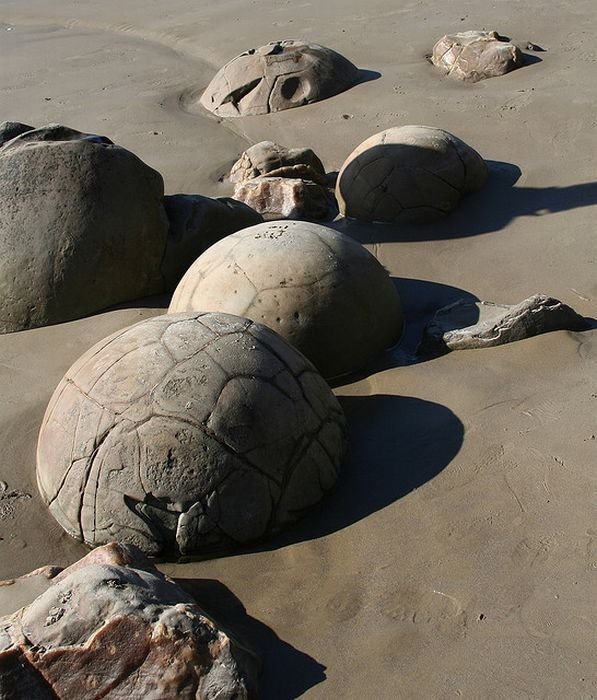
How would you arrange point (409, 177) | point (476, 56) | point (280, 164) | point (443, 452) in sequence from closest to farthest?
point (443, 452), point (409, 177), point (280, 164), point (476, 56)

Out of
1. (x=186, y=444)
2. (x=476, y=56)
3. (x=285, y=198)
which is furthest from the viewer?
(x=476, y=56)

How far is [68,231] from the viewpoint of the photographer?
19.9ft

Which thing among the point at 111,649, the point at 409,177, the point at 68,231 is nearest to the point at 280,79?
the point at 409,177

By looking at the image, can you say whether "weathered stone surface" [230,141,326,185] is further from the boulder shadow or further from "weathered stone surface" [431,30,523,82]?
the boulder shadow

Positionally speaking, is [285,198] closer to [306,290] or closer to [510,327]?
[306,290]

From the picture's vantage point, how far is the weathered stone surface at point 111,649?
2.90 meters

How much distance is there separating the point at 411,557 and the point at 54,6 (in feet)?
44.9

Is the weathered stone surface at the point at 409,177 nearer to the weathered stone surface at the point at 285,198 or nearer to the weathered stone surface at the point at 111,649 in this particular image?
the weathered stone surface at the point at 285,198

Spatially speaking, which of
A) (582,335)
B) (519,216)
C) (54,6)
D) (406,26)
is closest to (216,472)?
(582,335)

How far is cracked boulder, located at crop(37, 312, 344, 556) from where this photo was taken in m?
3.80

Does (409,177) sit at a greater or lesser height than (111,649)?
lesser

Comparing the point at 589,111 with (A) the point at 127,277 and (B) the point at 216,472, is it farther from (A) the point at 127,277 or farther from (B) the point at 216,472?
(B) the point at 216,472

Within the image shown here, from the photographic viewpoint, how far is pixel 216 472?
3797 millimetres

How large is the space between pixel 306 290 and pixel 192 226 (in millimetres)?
1705
